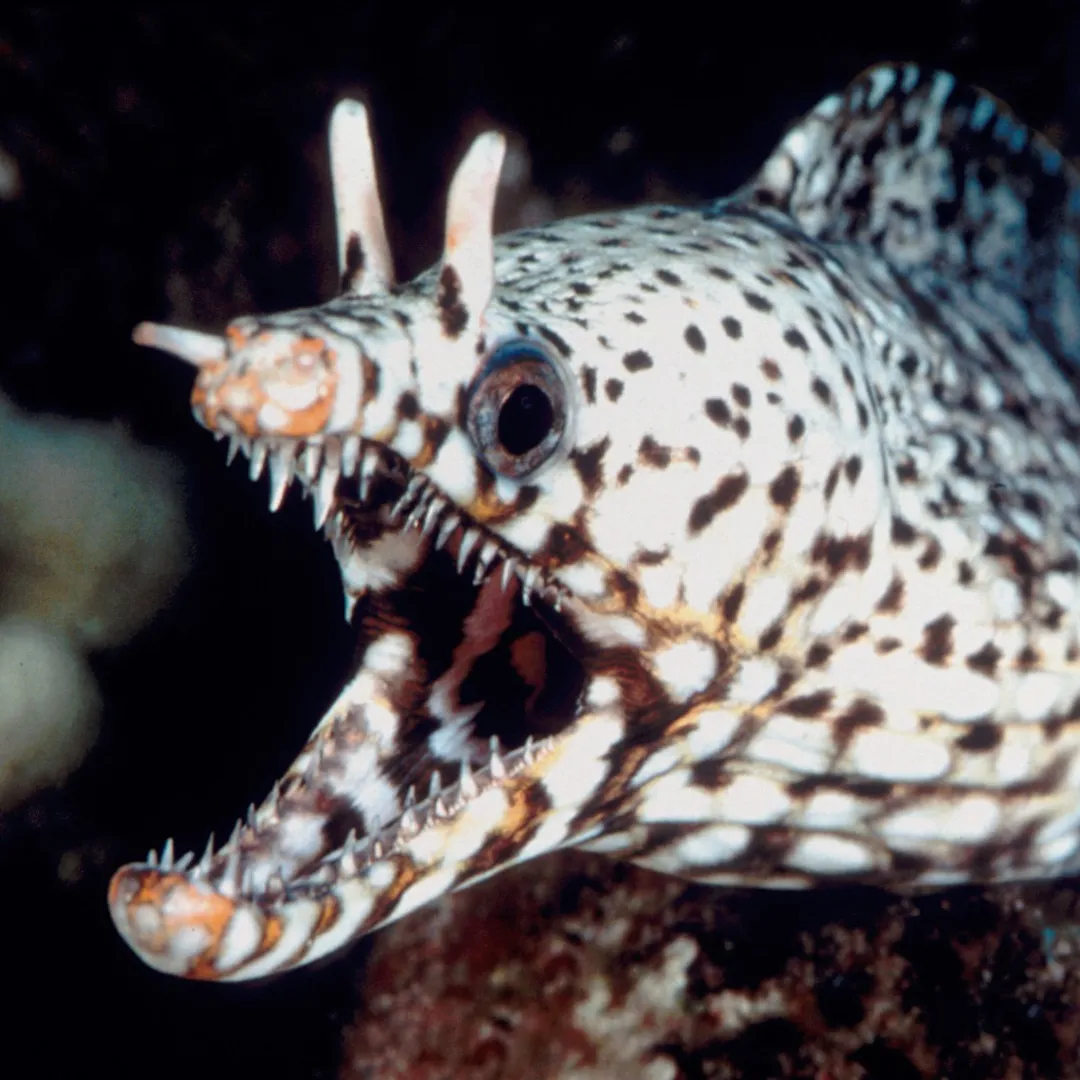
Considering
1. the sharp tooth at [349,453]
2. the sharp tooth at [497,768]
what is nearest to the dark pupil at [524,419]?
the sharp tooth at [349,453]

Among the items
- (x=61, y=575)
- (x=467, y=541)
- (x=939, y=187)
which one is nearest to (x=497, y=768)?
(x=467, y=541)

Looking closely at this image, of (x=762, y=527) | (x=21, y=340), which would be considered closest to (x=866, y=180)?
(x=762, y=527)

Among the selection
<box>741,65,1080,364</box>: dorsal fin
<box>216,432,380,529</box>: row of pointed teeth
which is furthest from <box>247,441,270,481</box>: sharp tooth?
<box>741,65,1080,364</box>: dorsal fin

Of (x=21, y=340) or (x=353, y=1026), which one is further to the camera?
(x=21, y=340)

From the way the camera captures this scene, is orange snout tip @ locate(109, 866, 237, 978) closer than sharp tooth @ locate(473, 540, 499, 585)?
Yes

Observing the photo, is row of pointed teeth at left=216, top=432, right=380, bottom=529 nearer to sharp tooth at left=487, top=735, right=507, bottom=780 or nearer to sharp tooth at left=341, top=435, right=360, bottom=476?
sharp tooth at left=341, top=435, right=360, bottom=476

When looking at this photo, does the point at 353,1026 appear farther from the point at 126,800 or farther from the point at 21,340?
the point at 21,340

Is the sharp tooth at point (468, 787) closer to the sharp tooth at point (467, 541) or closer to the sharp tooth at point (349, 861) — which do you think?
the sharp tooth at point (349, 861)
